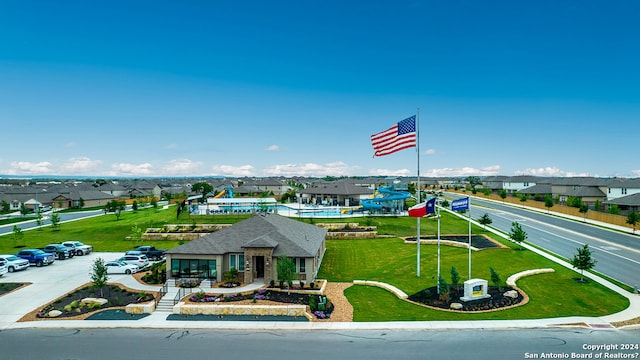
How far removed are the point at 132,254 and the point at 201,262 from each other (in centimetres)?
1383

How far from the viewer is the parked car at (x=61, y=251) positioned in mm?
41406

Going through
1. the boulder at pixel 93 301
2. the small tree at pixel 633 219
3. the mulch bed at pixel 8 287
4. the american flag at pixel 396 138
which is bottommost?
the mulch bed at pixel 8 287

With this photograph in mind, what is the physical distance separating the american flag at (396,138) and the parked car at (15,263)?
35.7m

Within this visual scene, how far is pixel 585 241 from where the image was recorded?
144ft

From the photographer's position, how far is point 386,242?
46.3m

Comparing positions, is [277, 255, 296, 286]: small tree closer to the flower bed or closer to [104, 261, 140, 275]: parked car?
the flower bed

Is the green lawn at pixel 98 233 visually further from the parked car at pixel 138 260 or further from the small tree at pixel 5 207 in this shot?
the small tree at pixel 5 207

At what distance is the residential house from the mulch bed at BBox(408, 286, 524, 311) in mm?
8598

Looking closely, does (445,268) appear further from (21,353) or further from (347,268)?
(21,353)

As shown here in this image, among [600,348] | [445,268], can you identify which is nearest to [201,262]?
[445,268]

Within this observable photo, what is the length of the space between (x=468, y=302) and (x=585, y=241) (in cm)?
2952

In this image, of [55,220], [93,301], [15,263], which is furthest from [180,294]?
[55,220]

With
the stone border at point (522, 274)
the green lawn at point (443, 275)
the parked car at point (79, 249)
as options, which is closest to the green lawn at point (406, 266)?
the green lawn at point (443, 275)

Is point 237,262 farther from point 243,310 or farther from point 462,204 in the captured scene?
point 462,204
